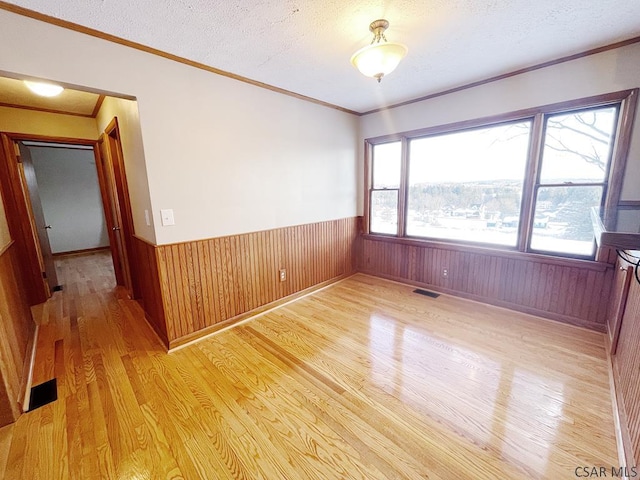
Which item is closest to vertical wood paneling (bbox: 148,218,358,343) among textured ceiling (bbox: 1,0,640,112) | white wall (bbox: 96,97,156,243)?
white wall (bbox: 96,97,156,243)

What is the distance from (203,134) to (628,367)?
359 cm

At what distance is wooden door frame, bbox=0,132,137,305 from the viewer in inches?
125

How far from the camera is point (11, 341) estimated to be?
1937 millimetres

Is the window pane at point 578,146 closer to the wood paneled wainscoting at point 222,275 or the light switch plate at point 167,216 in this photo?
the wood paneled wainscoting at point 222,275

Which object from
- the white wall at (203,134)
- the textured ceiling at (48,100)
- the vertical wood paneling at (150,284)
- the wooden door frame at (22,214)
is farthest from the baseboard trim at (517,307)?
the textured ceiling at (48,100)

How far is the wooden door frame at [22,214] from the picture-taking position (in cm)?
318

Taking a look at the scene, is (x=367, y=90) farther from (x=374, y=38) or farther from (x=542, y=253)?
(x=542, y=253)

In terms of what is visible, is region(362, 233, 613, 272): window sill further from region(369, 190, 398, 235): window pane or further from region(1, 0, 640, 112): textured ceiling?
region(1, 0, 640, 112): textured ceiling

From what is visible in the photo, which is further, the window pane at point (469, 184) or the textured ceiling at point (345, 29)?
the window pane at point (469, 184)

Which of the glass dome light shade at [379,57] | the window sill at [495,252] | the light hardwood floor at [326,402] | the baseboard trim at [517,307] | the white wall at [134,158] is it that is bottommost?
the light hardwood floor at [326,402]

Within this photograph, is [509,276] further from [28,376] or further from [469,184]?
[28,376]

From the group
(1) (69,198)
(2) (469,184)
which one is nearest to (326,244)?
(2) (469,184)

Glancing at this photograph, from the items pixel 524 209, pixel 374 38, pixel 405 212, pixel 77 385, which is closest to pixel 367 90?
pixel 374 38

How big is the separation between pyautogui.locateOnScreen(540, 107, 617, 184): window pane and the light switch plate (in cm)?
365
